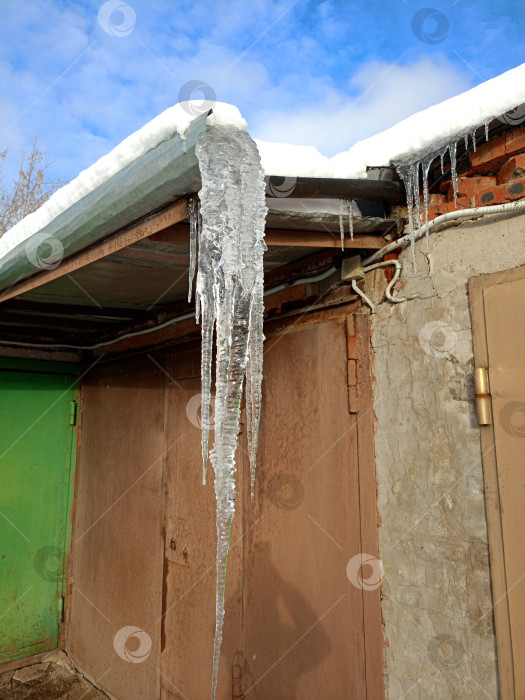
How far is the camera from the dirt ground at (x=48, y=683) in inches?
155

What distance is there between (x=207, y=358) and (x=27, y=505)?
3.48 m

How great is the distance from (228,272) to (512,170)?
3.77 feet

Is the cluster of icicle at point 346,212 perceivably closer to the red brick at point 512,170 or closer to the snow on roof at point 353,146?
the snow on roof at point 353,146

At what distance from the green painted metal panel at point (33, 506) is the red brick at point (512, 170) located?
409 cm

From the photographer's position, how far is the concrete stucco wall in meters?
1.85

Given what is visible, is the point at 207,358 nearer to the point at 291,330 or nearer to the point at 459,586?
the point at 291,330

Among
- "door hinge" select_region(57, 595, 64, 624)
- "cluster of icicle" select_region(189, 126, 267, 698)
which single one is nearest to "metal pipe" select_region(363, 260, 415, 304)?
"cluster of icicle" select_region(189, 126, 267, 698)

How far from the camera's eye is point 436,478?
2002 millimetres

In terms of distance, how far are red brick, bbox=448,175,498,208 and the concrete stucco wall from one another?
0.11 metres

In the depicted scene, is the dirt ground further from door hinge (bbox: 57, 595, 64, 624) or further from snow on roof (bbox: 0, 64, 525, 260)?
snow on roof (bbox: 0, 64, 525, 260)

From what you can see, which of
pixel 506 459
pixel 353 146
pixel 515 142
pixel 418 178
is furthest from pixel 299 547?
pixel 515 142

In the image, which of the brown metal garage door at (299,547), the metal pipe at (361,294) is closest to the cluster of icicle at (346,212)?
the metal pipe at (361,294)

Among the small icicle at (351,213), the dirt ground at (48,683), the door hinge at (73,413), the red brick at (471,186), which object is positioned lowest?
the dirt ground at (48,683)

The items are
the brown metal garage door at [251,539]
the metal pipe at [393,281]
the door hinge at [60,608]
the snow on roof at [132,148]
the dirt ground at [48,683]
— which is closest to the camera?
the snow on roof at [132,148]
